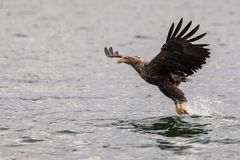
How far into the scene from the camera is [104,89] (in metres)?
17.6

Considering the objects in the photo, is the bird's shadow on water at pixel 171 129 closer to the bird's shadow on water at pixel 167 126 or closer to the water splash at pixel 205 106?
the bird's shadow on water at pixel 167 126

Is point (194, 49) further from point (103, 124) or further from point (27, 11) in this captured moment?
point (27, 11)

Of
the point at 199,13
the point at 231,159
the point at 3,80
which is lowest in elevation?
the point at 231,159

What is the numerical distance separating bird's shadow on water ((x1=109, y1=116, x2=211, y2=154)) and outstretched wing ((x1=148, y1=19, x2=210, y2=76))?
2.97ft

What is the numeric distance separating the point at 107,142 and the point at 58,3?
21215 millimetres

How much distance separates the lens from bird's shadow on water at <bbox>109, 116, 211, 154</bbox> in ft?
40.2

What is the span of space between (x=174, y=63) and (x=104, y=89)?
4159 mm

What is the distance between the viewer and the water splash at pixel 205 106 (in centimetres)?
1470

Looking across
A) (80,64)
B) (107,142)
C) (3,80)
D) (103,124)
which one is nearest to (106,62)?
(80,64)

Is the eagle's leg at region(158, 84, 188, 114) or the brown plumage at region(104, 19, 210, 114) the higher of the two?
the brown plumage at region(104, 19, 210, 114)

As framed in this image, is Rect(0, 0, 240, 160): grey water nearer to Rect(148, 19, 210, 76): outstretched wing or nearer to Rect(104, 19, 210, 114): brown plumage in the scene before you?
Rect(104, 19, 210, 114): brown plumage

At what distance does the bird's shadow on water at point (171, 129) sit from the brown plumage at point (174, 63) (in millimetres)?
380

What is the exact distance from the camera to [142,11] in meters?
30.7

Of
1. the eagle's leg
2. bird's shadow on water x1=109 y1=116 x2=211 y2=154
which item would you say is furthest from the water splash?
bird's shadow on water x1=109 y1=116 x2=211 y2=154
